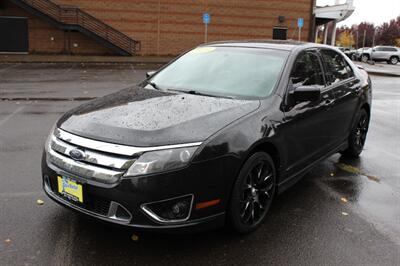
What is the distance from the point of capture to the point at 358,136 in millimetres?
6012

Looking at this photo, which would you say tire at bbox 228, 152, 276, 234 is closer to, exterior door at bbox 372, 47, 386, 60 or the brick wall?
the brick wall

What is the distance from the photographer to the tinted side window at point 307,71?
14.0ft

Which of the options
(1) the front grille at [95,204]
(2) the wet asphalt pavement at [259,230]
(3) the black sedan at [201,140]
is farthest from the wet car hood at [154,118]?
(2) the wet asphalt pavement at [259,230]

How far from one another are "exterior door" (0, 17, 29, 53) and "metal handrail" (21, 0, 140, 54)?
6.87 ft

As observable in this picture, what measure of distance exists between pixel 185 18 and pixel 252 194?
25464mm

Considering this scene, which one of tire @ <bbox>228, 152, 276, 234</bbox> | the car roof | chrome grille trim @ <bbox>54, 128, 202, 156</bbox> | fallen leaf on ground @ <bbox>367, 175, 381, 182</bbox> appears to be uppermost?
the car roof

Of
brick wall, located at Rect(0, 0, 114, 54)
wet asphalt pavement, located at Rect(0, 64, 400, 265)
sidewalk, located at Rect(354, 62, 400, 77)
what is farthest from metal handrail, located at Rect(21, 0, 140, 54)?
wet asphalt pavement, located at Rect(0, 64, 400, 265)

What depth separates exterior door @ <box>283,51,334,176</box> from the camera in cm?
403

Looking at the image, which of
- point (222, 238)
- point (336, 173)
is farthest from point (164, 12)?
point (222, 238)

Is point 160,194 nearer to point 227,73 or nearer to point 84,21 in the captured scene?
point 227,73

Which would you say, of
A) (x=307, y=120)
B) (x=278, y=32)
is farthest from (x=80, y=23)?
(x=307, y=120)

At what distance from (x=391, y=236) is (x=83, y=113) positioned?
115 inches

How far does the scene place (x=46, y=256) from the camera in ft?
10.4

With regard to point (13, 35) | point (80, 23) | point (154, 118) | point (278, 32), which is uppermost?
point (278, 32)
